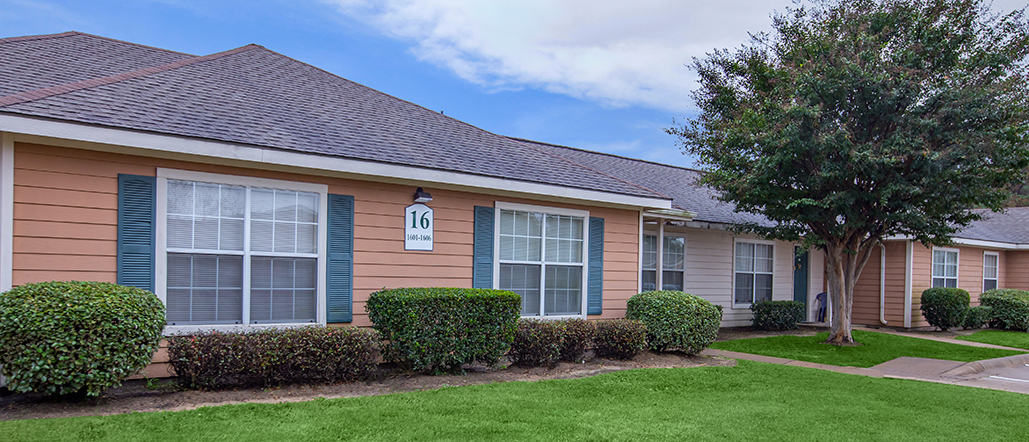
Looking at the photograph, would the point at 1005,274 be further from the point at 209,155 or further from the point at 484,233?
the point at 209,155

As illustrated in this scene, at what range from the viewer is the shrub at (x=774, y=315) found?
15008 millimetres

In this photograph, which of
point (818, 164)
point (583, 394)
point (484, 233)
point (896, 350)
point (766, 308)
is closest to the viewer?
point (583, 394)

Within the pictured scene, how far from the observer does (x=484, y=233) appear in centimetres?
905

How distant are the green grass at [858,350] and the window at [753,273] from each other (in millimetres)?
2009

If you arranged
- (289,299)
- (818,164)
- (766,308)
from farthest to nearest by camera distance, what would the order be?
(766,308) < (818,164) < (289,299)

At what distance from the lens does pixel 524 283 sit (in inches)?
373

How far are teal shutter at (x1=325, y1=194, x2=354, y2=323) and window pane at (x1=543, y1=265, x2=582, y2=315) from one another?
3122 mm

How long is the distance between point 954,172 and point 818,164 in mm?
1994

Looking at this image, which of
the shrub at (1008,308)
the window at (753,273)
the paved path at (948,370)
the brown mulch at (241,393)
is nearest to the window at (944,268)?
the shrub at (1008,308)

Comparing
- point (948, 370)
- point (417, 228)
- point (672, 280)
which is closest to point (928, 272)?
point (672, 280)

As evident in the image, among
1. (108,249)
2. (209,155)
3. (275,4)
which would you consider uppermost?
(275,4)

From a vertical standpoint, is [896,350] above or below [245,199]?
below

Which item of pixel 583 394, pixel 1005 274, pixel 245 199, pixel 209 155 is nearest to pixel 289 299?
pixel 245 199

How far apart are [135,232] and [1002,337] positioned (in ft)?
59.9
